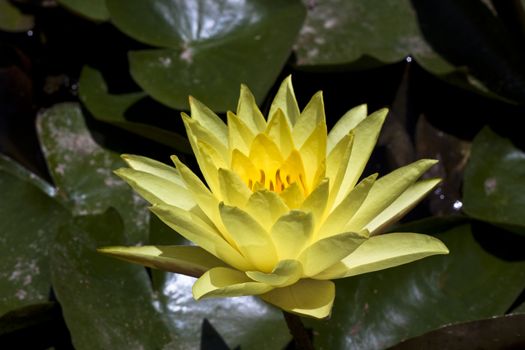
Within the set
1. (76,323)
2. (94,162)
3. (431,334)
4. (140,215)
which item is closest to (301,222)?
(431,334)

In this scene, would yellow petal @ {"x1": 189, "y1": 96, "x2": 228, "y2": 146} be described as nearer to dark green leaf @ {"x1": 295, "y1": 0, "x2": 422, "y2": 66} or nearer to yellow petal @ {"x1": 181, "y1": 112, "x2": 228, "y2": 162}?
yellow petal @ {"x1": 181, "y1": 112, "x2": 228, "y2": 162}

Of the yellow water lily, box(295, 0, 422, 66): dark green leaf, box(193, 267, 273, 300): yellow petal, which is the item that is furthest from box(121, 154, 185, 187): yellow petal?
box(295, 0, 422, 66): dark green leaf

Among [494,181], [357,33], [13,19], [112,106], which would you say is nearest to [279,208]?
[494,181]

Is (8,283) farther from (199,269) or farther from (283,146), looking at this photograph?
(283,146)

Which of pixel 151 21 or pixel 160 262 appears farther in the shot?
pixel 151 21

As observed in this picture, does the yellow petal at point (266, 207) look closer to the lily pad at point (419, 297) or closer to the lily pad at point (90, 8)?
the lily pad at point (419, 297)

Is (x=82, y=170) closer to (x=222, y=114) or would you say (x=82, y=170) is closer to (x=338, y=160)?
(x=222, y=114)
